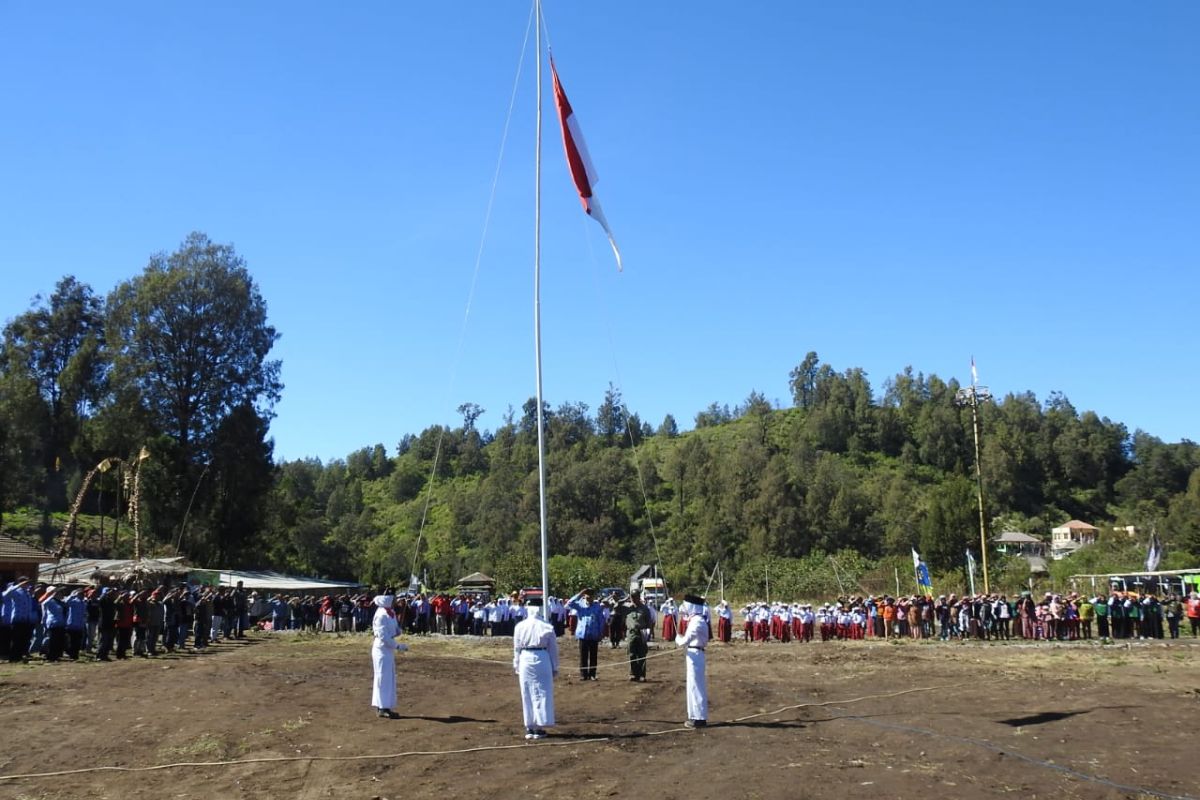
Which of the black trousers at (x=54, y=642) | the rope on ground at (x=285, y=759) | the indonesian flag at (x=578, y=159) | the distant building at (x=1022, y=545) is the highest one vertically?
the indonesian flag at (x=578, y=159)

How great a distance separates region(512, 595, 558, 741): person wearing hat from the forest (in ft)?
19.8

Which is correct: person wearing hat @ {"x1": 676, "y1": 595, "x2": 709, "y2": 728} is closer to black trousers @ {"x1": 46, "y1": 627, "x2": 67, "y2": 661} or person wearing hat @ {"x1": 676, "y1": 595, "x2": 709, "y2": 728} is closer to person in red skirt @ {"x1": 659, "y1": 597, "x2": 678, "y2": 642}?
black trousers @ {"x1": 46, "y1": 627, "x2": 67, "y2": 661}

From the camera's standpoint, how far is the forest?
2032 inches

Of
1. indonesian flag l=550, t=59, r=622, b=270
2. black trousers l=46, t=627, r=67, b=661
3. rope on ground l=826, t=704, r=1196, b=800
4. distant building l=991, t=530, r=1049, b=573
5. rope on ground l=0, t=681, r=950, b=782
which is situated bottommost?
rope on ground l=826, t=704, r=1196, b=800

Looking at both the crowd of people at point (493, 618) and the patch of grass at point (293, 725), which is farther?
the crowd of people at point (493, 618)

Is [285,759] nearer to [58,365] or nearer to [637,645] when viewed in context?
[637,645]

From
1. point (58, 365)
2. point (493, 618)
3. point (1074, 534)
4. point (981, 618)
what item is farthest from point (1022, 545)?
point (58, 365)

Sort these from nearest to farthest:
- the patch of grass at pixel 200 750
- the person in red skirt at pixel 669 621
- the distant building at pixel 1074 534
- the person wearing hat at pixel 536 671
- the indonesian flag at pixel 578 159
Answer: the patch of grass at pixel 200 750 < the person wearing hat at pixel 536 671 < the indonesian flag at pixel 578 159 < the person in red skirt at pixel 669 621 < the distant building at pixel 1074 534

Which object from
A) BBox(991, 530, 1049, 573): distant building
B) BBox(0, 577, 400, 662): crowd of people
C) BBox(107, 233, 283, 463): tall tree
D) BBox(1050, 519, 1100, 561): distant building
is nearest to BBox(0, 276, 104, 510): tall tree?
BBox(107, 233, 283, 463): tall tree

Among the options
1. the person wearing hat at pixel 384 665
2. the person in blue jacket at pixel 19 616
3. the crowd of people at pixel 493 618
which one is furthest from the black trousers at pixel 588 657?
the person in blue jacket at pixel 19 616

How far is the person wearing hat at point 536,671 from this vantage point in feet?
39.5

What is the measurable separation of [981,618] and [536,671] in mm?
23995

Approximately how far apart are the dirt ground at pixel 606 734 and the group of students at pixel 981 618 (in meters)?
10.6

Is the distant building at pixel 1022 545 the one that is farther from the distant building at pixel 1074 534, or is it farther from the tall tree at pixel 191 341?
the tall tree at pixel 191 341
